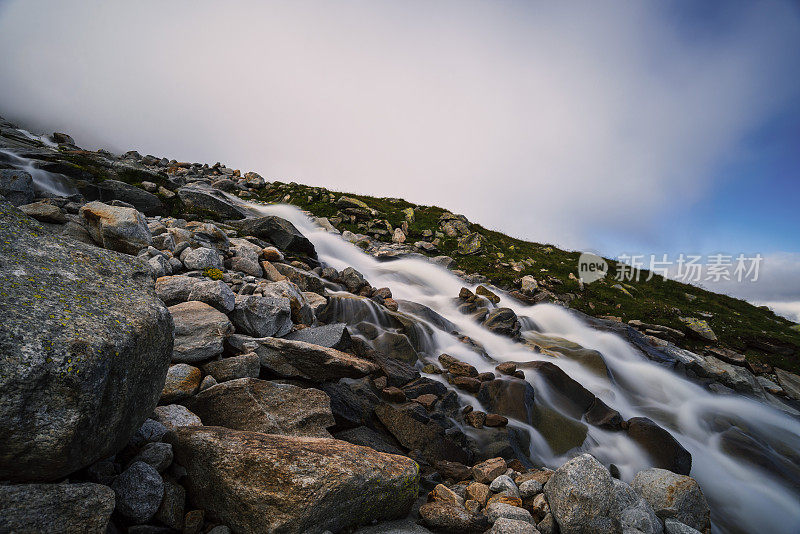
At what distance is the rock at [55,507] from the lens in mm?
2479

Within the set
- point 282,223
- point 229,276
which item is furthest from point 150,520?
point 282,223

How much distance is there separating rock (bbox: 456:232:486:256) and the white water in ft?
25.3

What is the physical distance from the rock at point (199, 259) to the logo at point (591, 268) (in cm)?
3400

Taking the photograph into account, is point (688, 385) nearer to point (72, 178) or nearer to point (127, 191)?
point (127, 191)

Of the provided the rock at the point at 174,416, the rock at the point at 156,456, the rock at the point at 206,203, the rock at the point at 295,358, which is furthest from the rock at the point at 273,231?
the rock at the point at 156,456

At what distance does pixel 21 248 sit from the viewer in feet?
11.7

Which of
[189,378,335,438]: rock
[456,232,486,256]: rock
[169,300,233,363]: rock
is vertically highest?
[456,232,486,256]: rock

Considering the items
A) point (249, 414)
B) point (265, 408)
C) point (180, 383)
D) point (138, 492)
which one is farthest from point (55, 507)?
point (265, 408)

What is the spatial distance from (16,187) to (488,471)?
2102 cm

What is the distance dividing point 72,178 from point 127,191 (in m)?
3.29

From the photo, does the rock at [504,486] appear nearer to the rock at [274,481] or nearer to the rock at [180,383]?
the rock at [274,481]

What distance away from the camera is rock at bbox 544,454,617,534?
5441 mm

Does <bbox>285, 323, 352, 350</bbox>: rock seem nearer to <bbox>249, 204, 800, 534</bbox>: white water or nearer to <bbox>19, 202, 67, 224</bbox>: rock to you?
<bbox>249, 204, 800, 534</bbox>: white water

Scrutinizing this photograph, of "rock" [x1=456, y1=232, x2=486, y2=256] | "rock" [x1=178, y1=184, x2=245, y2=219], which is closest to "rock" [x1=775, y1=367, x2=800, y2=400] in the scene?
"rock" [x1=456, y1=232, x2=486, y2=256]
